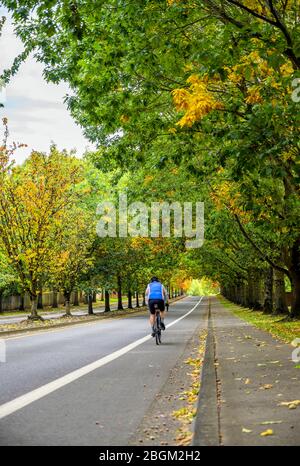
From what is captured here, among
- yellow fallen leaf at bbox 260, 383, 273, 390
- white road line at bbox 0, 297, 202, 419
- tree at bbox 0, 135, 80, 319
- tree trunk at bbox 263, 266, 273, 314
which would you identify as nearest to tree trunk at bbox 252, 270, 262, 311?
tree trunk at bbox 263, 266, 273, 314

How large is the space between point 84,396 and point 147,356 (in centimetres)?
521

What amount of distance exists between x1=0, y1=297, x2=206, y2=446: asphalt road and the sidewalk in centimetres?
81

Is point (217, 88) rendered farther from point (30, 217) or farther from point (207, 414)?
point (30, 217)

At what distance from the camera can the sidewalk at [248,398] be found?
5.24 metres

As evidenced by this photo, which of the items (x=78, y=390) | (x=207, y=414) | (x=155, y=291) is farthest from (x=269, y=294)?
(x=207, y=414)

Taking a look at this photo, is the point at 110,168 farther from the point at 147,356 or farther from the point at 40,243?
the point at 40,243

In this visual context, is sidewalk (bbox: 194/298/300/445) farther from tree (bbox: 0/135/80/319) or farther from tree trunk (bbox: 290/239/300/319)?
tree (bbox: 0/135/80/319)

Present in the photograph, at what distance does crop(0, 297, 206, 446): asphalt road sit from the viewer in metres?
5.83

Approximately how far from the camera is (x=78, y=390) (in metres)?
8.45

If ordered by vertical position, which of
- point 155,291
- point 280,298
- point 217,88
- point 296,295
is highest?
point 217,88

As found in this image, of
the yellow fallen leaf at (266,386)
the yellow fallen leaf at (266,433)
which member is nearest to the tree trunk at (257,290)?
the yellow fallen leaf at (266,386)

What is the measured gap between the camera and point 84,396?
794 cm

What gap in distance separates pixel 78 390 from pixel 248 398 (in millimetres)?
2640
